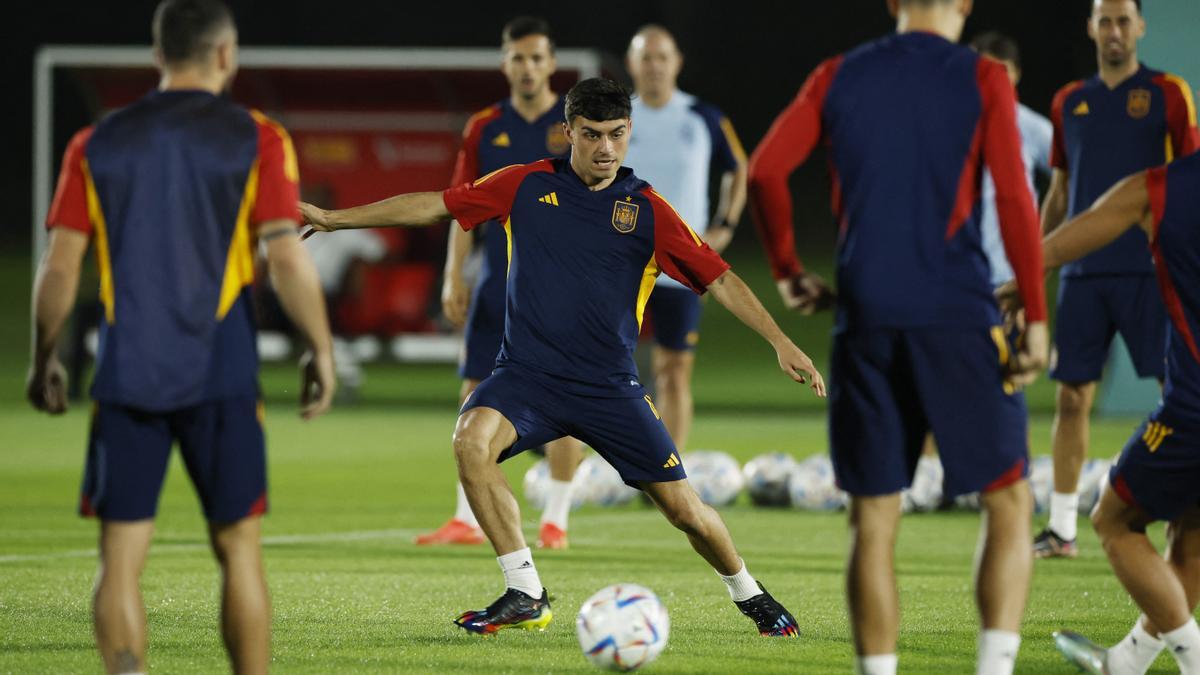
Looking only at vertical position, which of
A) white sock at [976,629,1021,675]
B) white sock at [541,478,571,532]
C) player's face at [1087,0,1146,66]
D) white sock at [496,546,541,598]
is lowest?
white sock at [541,478,571,532]

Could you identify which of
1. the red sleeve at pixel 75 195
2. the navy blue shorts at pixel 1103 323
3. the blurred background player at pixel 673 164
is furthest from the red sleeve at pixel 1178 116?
the red sleeve at pixel 75 195

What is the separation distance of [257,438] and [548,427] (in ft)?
6.79

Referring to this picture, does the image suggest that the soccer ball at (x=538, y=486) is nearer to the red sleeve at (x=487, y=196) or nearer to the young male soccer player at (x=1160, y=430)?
the red sleeve at (x=487, y=196)

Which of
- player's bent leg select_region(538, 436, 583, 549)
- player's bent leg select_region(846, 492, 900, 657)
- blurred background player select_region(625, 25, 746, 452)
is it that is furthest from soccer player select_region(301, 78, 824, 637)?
blurred background player select_region(625, 25, 746, 452)

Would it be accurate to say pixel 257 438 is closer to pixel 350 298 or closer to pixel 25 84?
pixel 350 298

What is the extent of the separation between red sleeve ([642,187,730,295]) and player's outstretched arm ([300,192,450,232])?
0.81 metres

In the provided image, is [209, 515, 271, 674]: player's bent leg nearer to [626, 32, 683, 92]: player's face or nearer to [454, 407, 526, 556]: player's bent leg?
[454, 407, 526, 556]: player's bent leg

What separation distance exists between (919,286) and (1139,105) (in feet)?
14.3

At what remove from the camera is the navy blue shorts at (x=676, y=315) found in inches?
414

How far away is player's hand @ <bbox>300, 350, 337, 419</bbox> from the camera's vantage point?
4.78 metres

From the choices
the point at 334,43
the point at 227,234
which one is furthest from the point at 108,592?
the point at 334,43

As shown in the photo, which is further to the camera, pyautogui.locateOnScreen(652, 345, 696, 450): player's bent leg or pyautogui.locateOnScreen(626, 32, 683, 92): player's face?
→ pyautogui.locateOnScreen(626, 32, 683, 92): player's face

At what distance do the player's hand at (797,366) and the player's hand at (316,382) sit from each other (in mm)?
1521

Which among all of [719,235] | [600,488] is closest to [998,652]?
[719,235]
